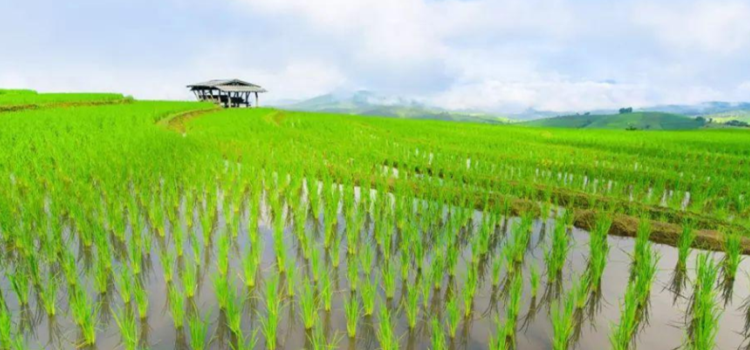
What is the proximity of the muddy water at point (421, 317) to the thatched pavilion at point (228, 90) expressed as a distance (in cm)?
3463

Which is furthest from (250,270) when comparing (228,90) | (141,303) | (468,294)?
(228,90)

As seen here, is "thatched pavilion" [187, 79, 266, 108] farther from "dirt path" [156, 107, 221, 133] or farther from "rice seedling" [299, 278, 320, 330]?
"rice seedling" [299, 278, 320, 330]

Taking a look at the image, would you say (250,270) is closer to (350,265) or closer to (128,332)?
(350,265)

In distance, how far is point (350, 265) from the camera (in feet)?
10.2

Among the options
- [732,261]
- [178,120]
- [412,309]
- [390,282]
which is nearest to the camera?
[412,309]

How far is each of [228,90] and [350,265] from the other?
34.8 metres

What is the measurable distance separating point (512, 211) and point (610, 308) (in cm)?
214

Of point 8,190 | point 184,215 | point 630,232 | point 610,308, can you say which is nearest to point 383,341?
point 610,308

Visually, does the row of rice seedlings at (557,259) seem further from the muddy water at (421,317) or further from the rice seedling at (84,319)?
the rice seedling at (84,319)

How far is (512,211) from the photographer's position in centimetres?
491

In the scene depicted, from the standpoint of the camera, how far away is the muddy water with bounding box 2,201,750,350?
2344mm

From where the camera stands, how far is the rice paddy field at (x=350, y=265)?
2.37 metres

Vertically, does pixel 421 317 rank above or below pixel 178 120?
below

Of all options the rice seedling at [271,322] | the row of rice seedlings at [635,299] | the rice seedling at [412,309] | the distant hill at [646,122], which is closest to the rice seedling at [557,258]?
the row of rice seedlings at [635,299]
